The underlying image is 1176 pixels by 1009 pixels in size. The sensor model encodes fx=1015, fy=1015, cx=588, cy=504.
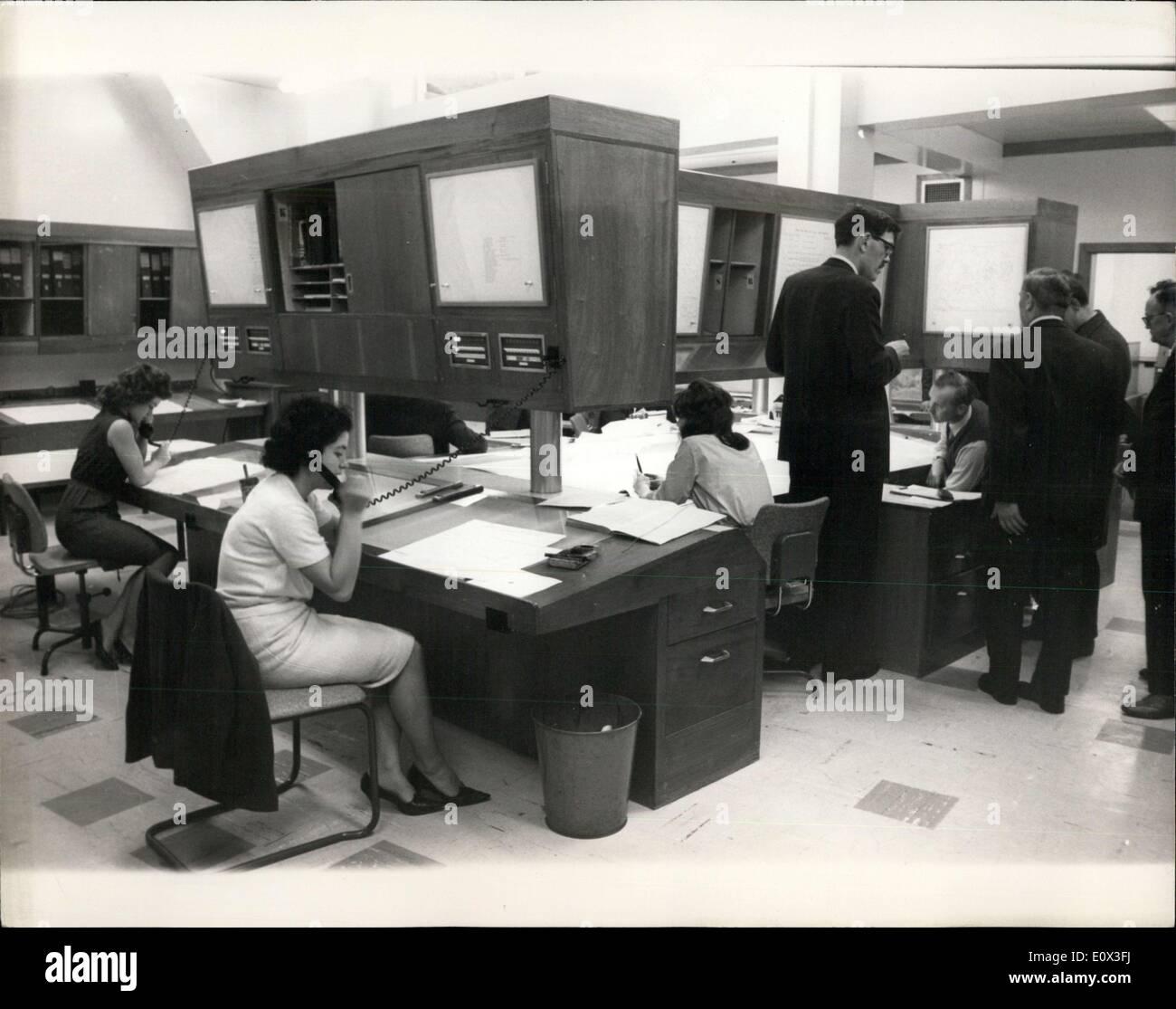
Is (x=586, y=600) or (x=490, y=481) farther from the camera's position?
(x=490, y=481)

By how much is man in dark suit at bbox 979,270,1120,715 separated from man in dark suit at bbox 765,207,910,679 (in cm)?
44

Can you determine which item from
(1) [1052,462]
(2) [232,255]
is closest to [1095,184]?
(1) [1052,462]

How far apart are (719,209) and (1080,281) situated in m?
1.45

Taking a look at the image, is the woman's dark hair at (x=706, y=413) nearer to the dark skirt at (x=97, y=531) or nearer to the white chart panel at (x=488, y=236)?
the white chart panel at (x=488, y=236)

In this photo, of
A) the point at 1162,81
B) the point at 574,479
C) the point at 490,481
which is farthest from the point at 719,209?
the point at 1162,81

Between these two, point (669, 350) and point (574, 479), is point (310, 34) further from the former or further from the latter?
point (574, 479)

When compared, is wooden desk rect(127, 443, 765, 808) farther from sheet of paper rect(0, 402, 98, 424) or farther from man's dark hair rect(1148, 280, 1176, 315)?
man's dark hair rect(1148, 280, 1176, 315)

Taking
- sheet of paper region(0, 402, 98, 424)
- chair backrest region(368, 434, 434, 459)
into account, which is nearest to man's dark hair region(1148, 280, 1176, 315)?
chair backrest region(368, 434, 434, 459)

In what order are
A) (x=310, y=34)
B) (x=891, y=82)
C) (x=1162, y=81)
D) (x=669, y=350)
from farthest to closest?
(x=891, y=82)
(x=669, y=350)
(x=1162, y=81)
(x=310, y=34)

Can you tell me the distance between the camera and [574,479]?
4160 mm

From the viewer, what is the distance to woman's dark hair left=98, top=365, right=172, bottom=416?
13.0 ft

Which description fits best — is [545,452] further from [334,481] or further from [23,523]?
[23,523]

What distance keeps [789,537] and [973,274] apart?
7.10 feet

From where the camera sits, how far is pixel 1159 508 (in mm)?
3561
